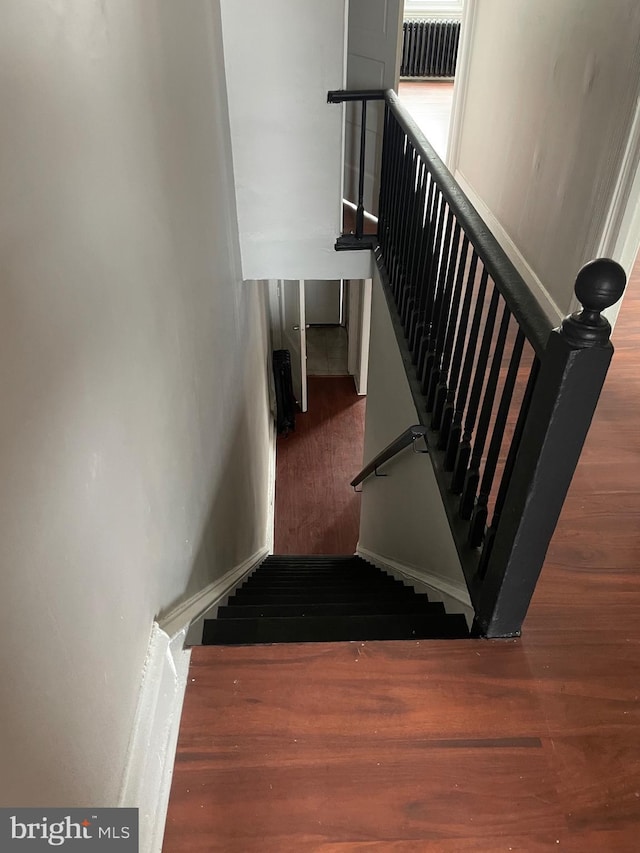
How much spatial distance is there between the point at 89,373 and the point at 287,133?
241 cm

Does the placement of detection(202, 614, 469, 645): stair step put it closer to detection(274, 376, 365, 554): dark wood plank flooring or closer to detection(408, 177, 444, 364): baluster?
detection(408, 177, 444, 364): baluster

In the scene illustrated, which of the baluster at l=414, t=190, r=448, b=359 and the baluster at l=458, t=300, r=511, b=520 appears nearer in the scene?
the baluster at l=458, t=300, r=511, b=520

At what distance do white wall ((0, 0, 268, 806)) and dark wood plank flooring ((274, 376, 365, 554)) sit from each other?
330 cm

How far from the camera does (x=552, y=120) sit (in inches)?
113

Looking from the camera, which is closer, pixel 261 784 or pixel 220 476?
pixel 261 784

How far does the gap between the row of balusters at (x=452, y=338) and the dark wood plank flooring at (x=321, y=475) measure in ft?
8.58

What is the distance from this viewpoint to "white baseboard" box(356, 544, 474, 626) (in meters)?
1.92

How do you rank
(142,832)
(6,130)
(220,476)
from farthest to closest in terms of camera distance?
(220,476) < (142,832) < (6,130)

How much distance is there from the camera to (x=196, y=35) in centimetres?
207

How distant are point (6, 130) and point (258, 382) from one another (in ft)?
13.2

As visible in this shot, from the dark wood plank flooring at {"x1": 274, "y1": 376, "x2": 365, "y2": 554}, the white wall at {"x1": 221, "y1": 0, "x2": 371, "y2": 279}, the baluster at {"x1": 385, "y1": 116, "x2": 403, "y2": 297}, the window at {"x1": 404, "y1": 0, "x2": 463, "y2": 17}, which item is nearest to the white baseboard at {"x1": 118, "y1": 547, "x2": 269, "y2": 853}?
the baluster at {"x1": 385, "y1": 116, "x2": 403, "y2": 297}

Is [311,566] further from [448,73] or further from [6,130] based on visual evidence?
[448,73]

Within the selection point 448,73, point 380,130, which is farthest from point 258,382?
point 448,73

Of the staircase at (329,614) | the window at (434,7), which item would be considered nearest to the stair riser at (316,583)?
the staircase at (329,614)
